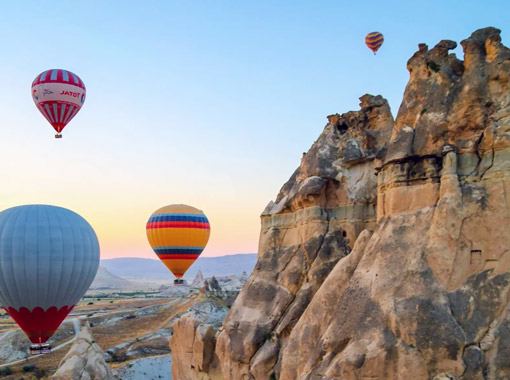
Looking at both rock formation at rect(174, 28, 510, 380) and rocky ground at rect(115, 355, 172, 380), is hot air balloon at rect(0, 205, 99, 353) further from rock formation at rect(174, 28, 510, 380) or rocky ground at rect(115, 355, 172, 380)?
rock formation at rect(174, 28, 510, 380)

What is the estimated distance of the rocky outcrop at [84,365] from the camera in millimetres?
30297

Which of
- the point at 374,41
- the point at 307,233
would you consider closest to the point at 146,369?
the point at 307,233

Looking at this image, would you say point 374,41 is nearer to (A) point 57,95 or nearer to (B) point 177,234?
(A) point 57,95

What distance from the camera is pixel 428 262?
13664mm

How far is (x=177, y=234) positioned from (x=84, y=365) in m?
28.6

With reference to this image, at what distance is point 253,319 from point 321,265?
315 centimetres

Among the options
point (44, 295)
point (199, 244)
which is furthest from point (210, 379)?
point (199, 244)

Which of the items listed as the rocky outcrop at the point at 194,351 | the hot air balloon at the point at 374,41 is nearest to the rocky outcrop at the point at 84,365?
the rocky outcrop at the point at 194,351

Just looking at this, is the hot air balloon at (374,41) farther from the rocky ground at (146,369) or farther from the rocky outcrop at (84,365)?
the rocky outcrop at (84,365)

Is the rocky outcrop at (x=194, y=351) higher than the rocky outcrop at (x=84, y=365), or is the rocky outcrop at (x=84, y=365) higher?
the rocky outcrop at (x=194, y=351)

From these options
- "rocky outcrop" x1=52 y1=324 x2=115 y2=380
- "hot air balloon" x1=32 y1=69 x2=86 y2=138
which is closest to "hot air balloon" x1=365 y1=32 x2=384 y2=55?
"hot air balloon" x1=32 y1=69 x2=86 y2=138

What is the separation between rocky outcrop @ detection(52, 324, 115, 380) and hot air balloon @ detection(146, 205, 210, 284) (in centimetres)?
2635

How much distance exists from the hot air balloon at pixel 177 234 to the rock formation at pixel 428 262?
134ft

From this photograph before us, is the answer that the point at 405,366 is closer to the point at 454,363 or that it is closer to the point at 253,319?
the point at 454,363
